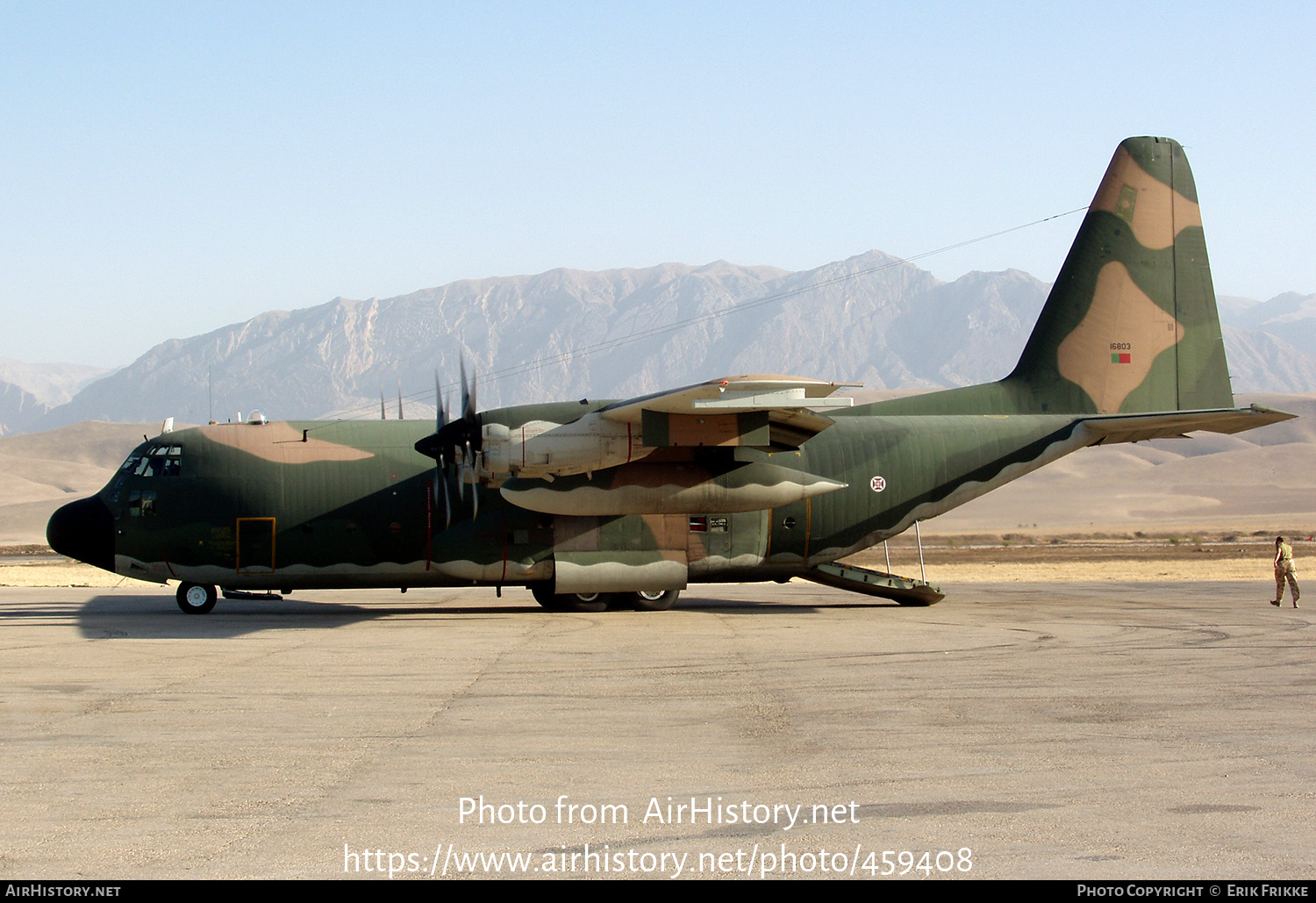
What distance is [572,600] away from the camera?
23484mm

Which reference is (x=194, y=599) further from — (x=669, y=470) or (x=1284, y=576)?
(x=1284, y=576)

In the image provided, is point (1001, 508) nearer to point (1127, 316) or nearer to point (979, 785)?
point (1127, 316)

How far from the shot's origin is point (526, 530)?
2208cm

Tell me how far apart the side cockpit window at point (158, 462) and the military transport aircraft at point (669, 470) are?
0.13 feet

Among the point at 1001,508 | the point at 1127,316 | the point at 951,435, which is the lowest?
the point at 1001,508

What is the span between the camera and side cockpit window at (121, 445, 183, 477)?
72.7 ft

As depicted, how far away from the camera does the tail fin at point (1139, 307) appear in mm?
23875

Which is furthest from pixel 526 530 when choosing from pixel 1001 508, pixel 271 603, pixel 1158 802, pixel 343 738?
pixel 1001 508

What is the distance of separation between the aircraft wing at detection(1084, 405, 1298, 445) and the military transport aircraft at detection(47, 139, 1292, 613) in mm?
53

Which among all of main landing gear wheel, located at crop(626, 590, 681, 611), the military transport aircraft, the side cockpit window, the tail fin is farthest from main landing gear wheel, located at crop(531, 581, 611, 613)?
the tail fin

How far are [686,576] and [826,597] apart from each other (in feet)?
20.1

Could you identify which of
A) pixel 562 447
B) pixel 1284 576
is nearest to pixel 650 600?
pixel 562 447

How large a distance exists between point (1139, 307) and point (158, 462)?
20.9 meters

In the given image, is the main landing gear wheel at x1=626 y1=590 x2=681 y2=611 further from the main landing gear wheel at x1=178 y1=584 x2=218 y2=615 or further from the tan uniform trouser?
the tan uniform trouser
